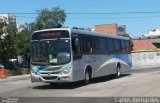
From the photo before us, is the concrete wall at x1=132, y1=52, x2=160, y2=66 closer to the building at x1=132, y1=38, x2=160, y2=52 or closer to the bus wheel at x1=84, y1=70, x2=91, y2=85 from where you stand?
the building at x1=132, y1=38, x2=160, y2=52

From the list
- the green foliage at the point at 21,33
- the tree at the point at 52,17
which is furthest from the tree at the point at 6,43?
the tree at the point at 52,17

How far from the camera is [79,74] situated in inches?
853

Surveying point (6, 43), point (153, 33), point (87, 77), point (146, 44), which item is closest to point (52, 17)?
point (6, 43)

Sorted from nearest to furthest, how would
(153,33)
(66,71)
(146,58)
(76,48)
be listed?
(66,71) < (76,48) < (146,58) < (153,33)

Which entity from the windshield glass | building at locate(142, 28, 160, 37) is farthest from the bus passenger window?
building at locate(142, 28, 160, 37)

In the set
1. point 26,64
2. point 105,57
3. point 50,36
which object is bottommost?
point 26,64

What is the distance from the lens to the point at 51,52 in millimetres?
20859

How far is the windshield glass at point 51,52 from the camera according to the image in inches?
811

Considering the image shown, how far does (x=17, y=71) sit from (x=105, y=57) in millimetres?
23477

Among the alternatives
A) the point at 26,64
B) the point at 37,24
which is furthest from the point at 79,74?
the point at 37,24

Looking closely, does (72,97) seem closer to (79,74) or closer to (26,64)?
(79,74)

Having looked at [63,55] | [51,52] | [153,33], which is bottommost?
[153,33]

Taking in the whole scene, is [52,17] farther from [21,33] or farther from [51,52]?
[51,52]

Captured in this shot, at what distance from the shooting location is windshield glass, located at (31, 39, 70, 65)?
2061cm
